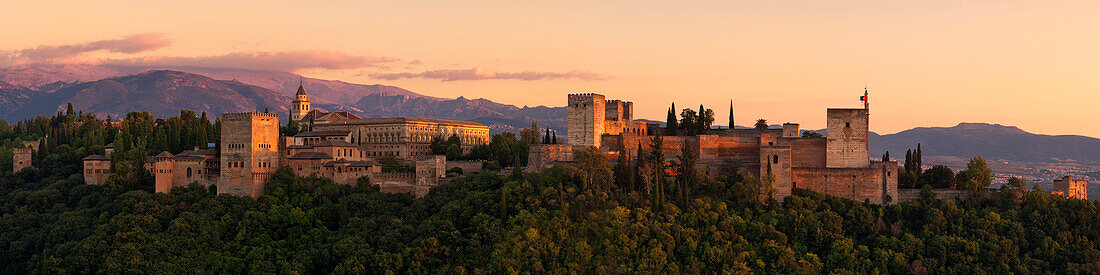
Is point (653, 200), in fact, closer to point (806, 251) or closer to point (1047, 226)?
point (806, 251)

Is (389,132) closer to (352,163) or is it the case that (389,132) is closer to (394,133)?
(394,133)

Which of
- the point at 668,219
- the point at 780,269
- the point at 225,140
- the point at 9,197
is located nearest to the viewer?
the point at 780,269

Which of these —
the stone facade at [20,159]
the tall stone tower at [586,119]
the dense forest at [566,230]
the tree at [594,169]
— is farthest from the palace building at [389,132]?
the tree at [594,169]

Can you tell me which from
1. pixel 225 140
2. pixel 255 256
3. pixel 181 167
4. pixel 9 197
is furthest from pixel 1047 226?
pixel 9 197

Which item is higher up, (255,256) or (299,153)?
(299,153)

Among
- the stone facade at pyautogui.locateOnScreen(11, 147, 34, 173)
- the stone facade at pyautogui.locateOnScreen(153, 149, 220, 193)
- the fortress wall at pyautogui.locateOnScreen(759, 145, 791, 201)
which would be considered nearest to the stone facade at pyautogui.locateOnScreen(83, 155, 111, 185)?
the stone facade at pyautogui.locateOnScreen(153, 149, 220, 193)

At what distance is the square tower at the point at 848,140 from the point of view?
54344mm

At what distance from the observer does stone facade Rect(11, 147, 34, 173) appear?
71.7m

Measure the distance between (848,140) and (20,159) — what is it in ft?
213

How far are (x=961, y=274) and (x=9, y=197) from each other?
65545mm

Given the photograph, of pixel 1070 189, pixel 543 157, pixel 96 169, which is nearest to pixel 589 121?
pixel 543 157

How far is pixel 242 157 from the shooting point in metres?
57.1

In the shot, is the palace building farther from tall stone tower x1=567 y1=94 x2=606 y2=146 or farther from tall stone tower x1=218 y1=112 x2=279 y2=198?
tall stone tower x1=567 y1=94 x2=606 y2=146

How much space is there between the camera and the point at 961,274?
46.3m
